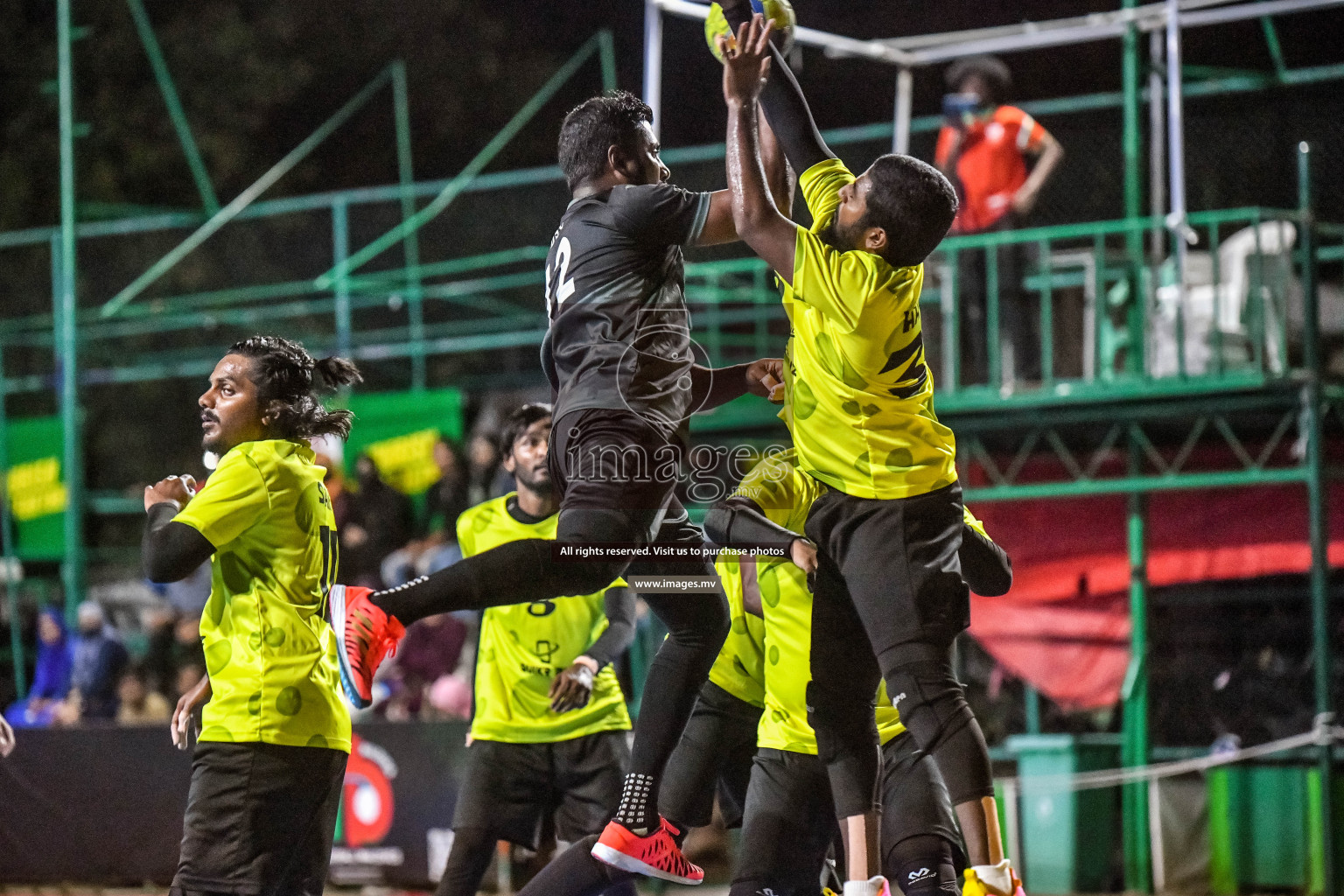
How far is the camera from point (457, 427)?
11594mm

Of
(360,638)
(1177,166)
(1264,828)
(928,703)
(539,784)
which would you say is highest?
(1177,166)

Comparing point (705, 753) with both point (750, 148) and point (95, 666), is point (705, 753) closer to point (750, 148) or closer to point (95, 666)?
point (750, 148)

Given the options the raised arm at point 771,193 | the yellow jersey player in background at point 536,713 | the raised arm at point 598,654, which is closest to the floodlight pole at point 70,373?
the yellow jersey player in background at point 536,713

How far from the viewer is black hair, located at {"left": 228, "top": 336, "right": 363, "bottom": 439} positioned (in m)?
4.63

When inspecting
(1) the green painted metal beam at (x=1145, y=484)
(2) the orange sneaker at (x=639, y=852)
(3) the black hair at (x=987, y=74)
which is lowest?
(2) the orange sneaker at (x=639, y=852)

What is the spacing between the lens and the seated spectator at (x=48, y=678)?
11.5 m

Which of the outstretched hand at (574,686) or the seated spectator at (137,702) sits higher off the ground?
the outstretched hand at (574,686)

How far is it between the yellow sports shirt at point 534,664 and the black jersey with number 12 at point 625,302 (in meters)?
1.75

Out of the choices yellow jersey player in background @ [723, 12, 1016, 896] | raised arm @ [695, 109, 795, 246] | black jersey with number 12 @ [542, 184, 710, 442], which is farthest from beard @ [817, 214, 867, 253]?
black jersey with number 12 @ [542, 184, 710, 442]

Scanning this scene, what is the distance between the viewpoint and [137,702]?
11828 mm

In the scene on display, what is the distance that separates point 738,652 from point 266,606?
173 cm

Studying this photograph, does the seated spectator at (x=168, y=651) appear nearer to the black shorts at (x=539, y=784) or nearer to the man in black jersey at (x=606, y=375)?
the black shorts at (x=539, y=784)

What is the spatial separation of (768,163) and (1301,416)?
18.9 feet

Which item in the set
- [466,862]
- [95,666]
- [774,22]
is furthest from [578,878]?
[95,666]
